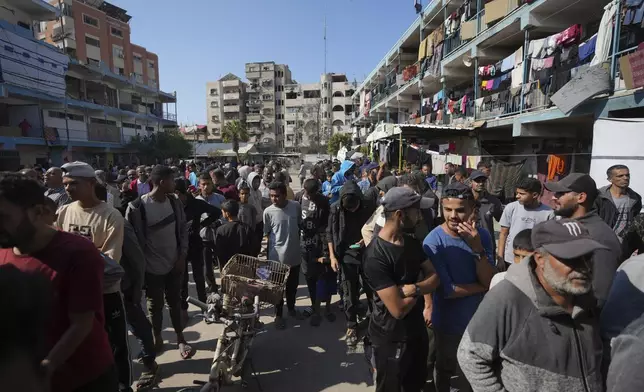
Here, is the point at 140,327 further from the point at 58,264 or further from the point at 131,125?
the point at 131,125

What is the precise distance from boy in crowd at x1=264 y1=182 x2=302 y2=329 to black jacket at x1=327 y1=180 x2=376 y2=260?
53 cm

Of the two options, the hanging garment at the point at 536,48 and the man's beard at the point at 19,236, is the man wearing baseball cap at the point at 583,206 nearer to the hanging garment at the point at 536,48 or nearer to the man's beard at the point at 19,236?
the man's beard at the point at 19,236

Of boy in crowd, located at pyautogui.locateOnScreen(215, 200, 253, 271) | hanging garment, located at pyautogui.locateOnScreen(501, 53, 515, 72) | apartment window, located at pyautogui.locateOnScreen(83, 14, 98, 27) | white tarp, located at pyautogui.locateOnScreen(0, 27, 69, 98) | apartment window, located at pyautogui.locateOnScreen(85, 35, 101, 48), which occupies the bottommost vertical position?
boy in crowd, located at pyautogui.locateOnScreen(215, 200, 253, 271)

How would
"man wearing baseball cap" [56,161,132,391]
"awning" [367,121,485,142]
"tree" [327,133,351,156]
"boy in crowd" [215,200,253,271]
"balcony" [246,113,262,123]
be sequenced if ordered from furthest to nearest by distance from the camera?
"balcony" [246,113,262,123]
"tree" [327,133,351,156]
"awning" [367,121,485,142]
"boy in crowd" [215,200,253,271]
"man wearing baseball cap" [56,161,132,391]

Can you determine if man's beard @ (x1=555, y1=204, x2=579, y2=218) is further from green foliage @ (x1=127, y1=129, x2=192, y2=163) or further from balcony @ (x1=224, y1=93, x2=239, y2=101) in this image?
balcony @ (x1=224, y1=93, x2=239, y2=101)

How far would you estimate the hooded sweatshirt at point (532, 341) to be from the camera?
151cm

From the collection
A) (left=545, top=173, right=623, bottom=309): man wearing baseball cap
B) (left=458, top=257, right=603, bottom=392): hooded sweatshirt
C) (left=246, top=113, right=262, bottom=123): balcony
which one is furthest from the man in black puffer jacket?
(left=246, top=113, right=262, bottom=123): balcony

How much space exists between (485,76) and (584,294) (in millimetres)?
15409

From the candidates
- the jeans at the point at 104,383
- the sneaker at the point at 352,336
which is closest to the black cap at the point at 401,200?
the jeans at the point at 104,383

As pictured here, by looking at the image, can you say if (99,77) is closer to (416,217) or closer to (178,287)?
(178,287)

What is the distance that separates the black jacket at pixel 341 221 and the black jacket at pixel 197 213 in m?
1.55

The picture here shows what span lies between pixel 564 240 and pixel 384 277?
107 centimetres

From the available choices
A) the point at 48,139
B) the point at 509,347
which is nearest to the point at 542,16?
the point at 509,347

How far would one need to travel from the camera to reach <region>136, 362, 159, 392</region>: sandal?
3287mm
